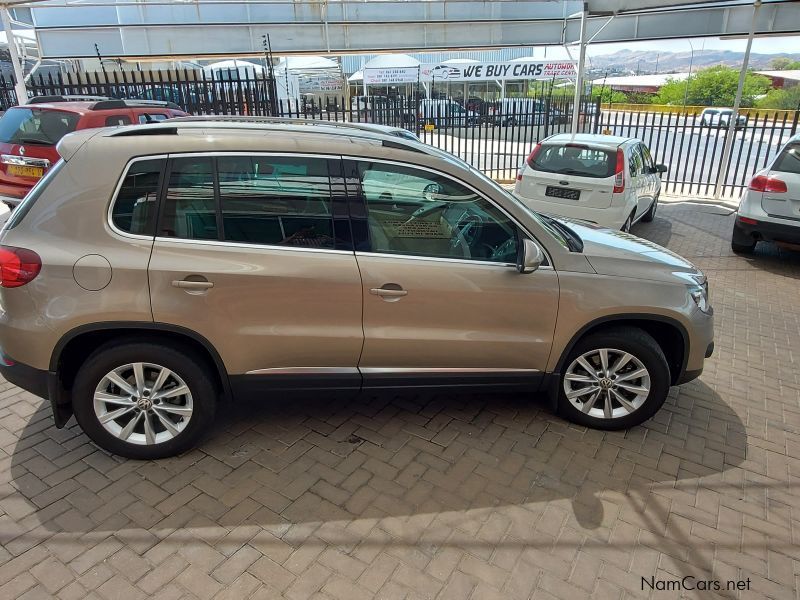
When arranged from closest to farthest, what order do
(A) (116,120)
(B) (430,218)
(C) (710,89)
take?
1. (B) (430,218)
2. (A) (116,120)
3. (C) (710,89)

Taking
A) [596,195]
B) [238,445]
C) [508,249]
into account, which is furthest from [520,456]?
[596,195]

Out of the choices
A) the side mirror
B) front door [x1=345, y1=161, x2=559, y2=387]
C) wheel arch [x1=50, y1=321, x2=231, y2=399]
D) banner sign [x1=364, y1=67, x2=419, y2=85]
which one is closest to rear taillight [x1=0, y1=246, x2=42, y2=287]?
wheel arch [x1=50, y1=321, x2=231, y2=399]

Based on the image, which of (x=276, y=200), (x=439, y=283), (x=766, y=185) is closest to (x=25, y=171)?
(x=276, y=200)

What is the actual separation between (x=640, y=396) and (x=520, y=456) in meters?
0.90

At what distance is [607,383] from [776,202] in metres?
5.18

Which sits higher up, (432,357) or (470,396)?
(432,357)

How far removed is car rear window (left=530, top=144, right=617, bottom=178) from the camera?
7.51 metres

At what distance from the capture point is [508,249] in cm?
334

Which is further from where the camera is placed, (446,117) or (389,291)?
(446,117)

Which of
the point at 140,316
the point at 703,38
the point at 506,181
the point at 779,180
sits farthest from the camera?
the point at 506,181

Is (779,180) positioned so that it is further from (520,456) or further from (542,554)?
(542,554)

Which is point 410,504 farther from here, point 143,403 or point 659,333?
point 659,333

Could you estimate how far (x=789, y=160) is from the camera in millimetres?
7121

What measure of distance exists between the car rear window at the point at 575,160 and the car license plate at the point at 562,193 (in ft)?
0.79
